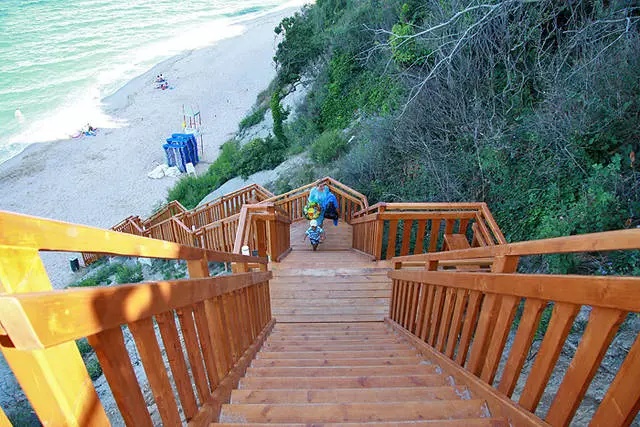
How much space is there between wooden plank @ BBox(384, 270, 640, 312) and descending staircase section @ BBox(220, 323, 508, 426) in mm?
649

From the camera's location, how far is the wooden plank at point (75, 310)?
0.72 m

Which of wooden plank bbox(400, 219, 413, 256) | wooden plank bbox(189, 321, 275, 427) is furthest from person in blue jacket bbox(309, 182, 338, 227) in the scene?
wooden plank bbox(189, 321, 275, 427)

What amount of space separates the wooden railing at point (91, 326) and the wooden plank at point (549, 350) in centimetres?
157

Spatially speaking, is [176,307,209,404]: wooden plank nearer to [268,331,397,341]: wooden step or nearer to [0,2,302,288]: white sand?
[268,331,397,341]: wooden step

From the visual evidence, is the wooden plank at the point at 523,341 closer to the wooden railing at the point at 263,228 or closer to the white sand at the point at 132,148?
the wooden railing at the point at 263,228

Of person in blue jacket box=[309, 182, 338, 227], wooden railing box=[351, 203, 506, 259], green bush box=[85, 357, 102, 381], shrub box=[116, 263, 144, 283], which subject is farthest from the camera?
shrub box=[116, 263, 144, 283]

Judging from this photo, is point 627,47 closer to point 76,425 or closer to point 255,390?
point 255,390

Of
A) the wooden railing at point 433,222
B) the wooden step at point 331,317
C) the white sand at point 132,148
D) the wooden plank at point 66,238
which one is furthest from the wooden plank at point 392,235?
the white sand at point 132,148

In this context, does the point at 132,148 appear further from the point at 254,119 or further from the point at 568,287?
the point at 568,287

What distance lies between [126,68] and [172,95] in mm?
9585

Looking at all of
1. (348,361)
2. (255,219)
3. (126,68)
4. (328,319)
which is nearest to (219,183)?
(255,219)

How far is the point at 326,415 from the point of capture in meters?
1.82

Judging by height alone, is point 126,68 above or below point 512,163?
above

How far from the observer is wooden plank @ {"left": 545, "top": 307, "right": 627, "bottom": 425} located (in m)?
1.17
